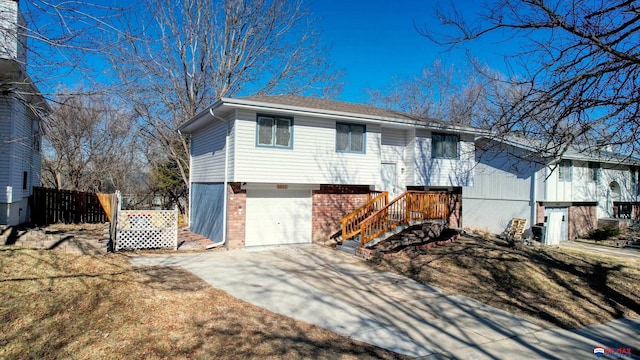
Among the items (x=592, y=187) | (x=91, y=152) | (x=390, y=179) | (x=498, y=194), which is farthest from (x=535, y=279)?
(x=91, y=152)

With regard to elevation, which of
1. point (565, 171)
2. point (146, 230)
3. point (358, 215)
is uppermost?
point (565, 171)

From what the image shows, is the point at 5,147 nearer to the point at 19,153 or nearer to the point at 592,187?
the point at 19,153

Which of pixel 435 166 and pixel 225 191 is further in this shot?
pixel 435 166

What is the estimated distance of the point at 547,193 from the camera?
20.3 meters

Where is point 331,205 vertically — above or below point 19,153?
below

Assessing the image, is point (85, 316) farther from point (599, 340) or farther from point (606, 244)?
point (606, 244)

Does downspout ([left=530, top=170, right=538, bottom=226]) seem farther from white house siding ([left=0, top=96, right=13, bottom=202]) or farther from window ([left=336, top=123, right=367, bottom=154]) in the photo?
white house siding ([left=0, top=96, right=13, bottom=202])

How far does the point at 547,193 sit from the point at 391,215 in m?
12.5

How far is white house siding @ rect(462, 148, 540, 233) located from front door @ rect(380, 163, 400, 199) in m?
7.27

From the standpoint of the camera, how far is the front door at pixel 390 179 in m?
14.7

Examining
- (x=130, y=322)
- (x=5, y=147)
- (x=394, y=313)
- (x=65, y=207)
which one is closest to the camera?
(x=130, y=322)

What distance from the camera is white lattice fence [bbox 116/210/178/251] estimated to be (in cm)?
1096

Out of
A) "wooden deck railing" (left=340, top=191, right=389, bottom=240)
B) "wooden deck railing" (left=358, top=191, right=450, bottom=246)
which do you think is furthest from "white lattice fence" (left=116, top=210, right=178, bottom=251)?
"wooden deck railing" (left=358, top=191, right=450, bottom=246)

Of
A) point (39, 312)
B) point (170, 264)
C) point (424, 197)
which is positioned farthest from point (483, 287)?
point (39, 312)
